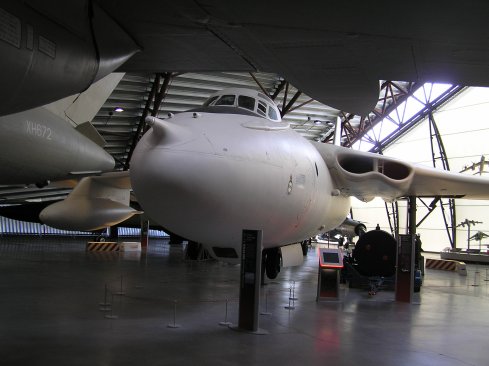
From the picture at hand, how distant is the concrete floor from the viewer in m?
5.08

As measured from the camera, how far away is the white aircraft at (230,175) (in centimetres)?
541

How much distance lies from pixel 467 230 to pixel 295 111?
13.9 meters

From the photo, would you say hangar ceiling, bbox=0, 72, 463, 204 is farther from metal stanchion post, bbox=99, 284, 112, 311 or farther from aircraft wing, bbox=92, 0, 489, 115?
aircraft wing, bbox=92, 0, 489, 115

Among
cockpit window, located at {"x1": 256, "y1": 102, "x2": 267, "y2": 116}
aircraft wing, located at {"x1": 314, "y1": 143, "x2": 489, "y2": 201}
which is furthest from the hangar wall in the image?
cockpit window, located at {"x1": 256, "y1": 102, "x2": 267, "y2": 116}

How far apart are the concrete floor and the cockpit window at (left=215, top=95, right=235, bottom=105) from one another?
134 inches

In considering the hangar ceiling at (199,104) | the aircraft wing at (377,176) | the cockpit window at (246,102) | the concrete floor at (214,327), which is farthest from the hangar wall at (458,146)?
the cockpit window at (246,102)

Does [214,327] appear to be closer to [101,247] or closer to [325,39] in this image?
[325,39]

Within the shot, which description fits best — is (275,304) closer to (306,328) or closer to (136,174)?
(306,328)

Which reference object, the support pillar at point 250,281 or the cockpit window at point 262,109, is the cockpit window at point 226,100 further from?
the support pillar at point 250,281

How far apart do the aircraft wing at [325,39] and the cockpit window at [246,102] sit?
4194 millimetres

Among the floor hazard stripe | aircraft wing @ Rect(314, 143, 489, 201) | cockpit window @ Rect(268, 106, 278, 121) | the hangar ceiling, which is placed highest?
the hangar ceiling

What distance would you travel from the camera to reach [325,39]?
262 centimetres

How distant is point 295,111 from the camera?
3253cm

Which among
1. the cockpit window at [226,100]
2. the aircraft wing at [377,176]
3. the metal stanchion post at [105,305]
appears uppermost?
the cockpit window at [226,100]
